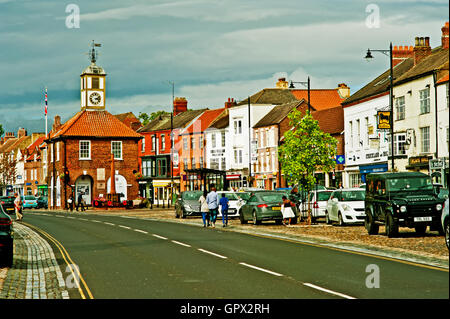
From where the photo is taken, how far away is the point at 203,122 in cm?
9494

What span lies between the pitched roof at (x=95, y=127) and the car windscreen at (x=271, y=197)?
176 ft

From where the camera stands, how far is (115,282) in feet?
44.0

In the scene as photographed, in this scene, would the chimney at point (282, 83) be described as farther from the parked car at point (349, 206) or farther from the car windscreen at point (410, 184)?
the car windscreen at point (410, 184)

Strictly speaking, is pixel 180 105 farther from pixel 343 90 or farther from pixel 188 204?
pixel 188 204

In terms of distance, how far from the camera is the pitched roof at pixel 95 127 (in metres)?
86.1

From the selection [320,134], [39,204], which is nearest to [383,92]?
[320,134]

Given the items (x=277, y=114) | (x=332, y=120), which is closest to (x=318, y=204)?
(x=332, y=120)

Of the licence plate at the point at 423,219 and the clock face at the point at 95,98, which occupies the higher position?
the clock face at the point at 95,98

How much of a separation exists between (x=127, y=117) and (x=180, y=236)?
9870 cm

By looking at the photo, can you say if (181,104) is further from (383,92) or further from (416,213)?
(416,213)

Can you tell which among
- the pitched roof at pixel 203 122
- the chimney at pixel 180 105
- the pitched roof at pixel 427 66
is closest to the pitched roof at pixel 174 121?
the chimney at pixel 180 105

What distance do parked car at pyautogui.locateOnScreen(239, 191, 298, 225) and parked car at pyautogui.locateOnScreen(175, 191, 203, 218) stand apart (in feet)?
29.6

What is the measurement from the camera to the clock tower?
8950 centimetres

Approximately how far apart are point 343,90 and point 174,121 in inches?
1000
